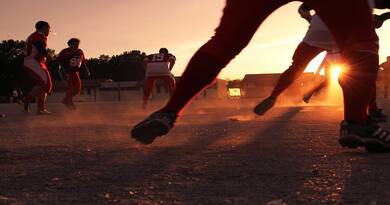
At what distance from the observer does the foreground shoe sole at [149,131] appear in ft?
10.2

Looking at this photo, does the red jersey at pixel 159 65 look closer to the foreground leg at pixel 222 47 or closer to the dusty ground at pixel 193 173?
the dusty ground at pixel 193 173

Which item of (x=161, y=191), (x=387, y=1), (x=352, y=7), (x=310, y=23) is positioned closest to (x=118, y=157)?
(x=161, y=191)

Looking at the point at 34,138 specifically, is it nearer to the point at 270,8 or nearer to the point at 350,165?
the point at 270,8

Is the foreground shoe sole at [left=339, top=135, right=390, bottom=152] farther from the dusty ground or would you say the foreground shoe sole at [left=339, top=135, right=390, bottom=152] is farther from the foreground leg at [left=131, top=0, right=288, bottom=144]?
the foreground leg at [left=131, top=0, right=288, bottom=144]

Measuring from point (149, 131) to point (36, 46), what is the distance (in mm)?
8448

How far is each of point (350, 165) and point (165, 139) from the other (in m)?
2.13

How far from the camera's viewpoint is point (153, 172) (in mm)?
2914

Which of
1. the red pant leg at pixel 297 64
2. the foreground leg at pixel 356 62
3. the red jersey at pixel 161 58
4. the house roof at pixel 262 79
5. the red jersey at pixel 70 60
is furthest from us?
the house roof at pixel 262 79

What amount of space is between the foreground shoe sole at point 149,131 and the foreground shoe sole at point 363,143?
1.02 metres

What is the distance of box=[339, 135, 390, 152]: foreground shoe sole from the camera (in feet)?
10.9

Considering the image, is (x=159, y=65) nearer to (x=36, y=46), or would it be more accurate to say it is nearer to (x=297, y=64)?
(x=36, y=46)

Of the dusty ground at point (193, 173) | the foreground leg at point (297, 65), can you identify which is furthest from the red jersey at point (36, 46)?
the dusty ground at point (193, 173)

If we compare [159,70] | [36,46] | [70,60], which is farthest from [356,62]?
[159,70]

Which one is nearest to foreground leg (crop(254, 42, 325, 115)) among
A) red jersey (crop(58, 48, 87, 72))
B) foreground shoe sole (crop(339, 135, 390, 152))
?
foreground shoe sole (crop(339, 135, 390, 152))
